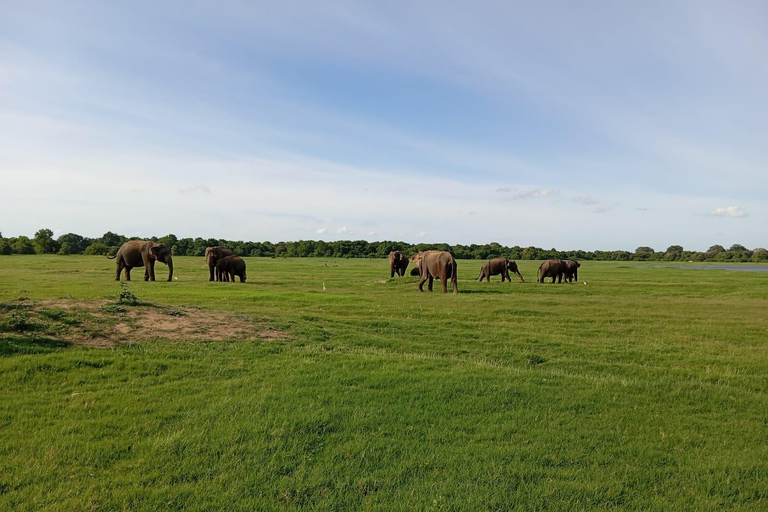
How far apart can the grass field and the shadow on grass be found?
5cm

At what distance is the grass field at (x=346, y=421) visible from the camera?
520 centimetres

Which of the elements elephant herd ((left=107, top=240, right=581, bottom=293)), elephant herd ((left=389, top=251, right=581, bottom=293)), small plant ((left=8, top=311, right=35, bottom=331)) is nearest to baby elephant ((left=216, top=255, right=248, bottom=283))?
elephant herd ((left=107, top=240, right=581, bottom=293))

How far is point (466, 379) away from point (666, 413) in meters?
3.41

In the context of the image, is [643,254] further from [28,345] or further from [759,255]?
[28,345]

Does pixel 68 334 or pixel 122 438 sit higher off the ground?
pixel 68 334

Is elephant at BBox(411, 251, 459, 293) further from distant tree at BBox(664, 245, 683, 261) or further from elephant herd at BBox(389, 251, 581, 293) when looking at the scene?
distant tree at BBox(664, 245, 683, 261)

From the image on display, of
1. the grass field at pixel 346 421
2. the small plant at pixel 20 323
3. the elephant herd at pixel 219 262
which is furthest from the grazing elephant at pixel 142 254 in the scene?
the small plant at pixel 20 323

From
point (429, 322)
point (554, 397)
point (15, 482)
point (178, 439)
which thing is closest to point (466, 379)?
point (554, 397)

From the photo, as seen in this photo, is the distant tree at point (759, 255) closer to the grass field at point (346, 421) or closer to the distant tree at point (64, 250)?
the grass field at point (346, 421)

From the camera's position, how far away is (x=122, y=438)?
6.11m

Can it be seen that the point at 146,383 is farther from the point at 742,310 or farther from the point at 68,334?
the point at 742,310

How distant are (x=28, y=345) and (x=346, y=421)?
6.85 m

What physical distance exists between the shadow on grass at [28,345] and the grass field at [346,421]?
0.16 ft

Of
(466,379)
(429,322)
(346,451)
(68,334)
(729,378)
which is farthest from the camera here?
(429,322)
